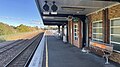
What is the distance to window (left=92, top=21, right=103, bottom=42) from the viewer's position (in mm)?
12594

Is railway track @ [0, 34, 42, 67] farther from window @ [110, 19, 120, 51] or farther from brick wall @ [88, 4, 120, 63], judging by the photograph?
window @ [110, 19, 120, 51]

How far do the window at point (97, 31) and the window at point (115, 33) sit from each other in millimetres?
1754

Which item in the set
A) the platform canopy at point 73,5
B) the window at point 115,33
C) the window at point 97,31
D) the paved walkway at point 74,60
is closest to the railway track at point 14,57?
the paved walkway at point 74,60

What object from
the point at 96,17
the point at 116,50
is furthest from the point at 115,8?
the point at 96,17

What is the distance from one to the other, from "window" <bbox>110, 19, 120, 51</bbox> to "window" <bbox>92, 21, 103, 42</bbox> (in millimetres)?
1754

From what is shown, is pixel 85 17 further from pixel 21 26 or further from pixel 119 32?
pixel 21 26

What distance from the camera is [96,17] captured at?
13.2m

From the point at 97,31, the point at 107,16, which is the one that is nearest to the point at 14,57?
the point at 97,31

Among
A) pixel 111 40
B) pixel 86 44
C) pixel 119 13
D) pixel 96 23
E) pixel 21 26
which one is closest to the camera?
pixel 119 13

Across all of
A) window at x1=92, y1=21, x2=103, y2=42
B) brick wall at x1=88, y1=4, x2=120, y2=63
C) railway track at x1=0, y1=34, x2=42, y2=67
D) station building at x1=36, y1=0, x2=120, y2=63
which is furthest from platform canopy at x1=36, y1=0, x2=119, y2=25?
railway track at x1=0, y1=34, x2=42, y2=67

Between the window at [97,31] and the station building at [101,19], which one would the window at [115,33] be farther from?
the window at [97,31]

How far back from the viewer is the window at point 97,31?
1259cm

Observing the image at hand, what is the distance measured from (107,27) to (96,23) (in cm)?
239

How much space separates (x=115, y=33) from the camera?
1032cm
